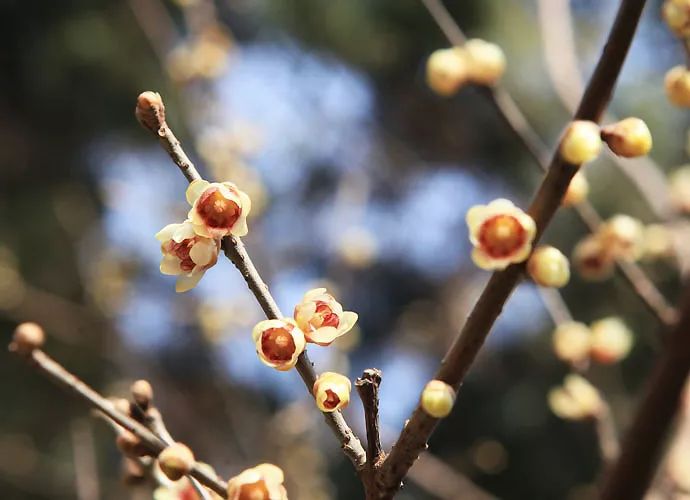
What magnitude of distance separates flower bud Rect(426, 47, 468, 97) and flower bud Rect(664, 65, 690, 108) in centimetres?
24

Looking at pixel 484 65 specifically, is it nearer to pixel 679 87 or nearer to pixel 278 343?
pixel 679 87

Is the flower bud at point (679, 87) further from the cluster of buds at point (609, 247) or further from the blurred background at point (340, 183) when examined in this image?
the blurred background at point (340, 183)

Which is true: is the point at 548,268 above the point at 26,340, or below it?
above

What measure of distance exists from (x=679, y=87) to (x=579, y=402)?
556 millimetres

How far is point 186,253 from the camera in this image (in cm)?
51

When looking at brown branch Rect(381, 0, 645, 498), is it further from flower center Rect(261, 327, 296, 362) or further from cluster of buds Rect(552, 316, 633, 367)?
cluster of buds Rect(552, 316, 633, 367)

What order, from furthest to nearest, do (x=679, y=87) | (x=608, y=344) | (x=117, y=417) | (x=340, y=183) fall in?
(x=340, y=183) → (x=608, y=344) → (x=679, y=87) → (x=117, y=417)

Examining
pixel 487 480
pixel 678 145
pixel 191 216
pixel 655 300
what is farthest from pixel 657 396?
pixel 678 145

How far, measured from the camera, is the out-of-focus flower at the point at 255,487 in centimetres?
45

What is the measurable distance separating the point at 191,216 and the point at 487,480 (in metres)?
3.32

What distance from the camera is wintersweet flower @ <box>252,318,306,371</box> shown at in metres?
0.49

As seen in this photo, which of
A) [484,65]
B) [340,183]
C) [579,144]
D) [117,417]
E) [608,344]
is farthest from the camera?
[340,183]

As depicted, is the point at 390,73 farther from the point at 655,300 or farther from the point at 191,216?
the point at 191,216

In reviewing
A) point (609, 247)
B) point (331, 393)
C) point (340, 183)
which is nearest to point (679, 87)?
point (609, 247)
